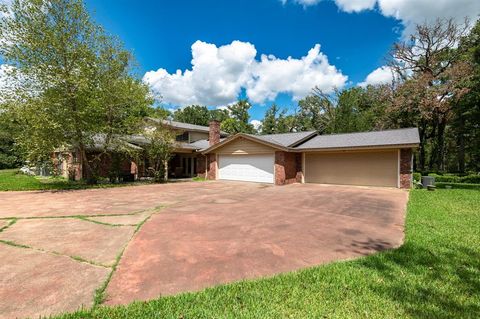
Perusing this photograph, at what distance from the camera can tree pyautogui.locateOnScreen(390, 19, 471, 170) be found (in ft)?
67.3

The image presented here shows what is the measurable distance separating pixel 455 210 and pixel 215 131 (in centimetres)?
1583

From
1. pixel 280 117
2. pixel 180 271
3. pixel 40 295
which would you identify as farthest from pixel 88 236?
pixel 280 117

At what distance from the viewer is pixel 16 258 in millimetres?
4035

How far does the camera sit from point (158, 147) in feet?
56.1

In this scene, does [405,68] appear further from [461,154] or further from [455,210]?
[455,210]

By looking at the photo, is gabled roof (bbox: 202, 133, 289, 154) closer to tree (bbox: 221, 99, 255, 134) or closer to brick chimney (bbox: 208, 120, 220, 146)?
brick chimney (bbox: 208, 120, 220, 146)

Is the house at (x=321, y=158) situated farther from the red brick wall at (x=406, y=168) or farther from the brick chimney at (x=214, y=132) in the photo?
the brick chimney at (x=214, y=132)

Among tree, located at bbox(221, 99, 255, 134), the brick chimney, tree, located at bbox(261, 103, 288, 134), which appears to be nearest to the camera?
the brick chimney

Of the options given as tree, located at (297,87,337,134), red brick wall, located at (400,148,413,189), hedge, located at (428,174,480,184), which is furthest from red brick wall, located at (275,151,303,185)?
tree, located at (297,87,337,134)

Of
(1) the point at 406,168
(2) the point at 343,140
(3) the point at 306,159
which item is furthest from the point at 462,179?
(3) the point at 306,159

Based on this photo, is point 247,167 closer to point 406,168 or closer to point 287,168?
point 287,168

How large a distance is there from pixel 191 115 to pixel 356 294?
49.9m

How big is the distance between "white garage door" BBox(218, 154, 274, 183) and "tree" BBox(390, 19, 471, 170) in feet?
47.4

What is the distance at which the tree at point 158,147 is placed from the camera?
17047 mm
